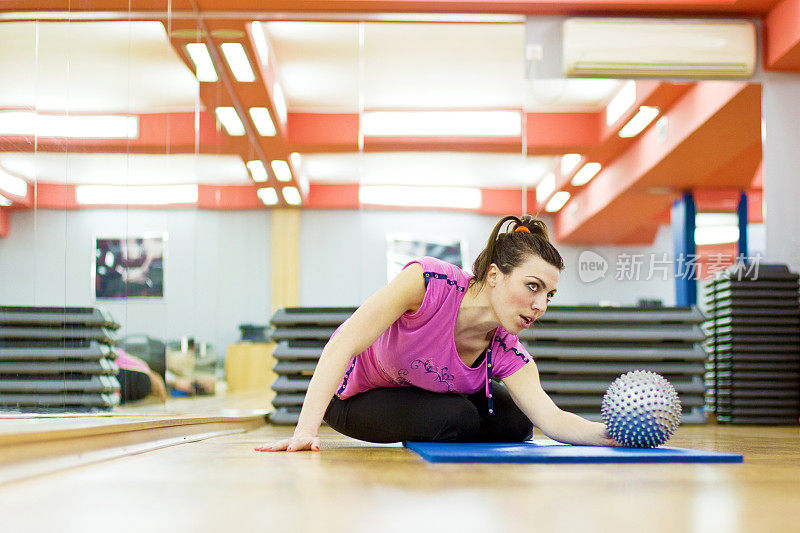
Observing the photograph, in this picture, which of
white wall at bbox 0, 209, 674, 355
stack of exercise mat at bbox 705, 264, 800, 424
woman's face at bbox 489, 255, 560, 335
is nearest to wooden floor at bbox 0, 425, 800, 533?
woman's face at bbox 489, 255, 560, 335

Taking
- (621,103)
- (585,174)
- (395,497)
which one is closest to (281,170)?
(585,174)

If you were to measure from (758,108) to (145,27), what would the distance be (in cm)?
428

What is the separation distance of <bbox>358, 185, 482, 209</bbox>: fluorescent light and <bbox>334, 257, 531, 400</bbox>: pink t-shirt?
345 cm

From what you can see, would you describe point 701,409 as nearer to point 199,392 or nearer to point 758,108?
point 758,108

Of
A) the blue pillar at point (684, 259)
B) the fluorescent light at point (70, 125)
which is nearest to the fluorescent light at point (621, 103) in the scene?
the blue pillar at point (684, 259)

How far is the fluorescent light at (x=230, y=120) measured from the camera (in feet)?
20.4

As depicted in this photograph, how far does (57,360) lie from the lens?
2932 mm

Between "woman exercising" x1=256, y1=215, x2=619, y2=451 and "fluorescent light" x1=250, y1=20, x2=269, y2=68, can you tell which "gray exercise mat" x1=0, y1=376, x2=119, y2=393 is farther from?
"fluorescent light" x1=250, y1=20, x2=269, y2=68

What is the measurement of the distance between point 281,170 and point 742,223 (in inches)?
145

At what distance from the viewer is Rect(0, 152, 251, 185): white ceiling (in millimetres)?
2637

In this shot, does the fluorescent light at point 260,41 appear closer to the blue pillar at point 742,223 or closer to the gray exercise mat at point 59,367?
the gray exercise mat at point 59,367

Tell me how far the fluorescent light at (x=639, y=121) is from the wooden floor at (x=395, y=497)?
4.62 meters

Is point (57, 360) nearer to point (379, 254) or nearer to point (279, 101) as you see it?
point (379, 254)

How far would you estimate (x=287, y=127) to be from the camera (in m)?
6.72
